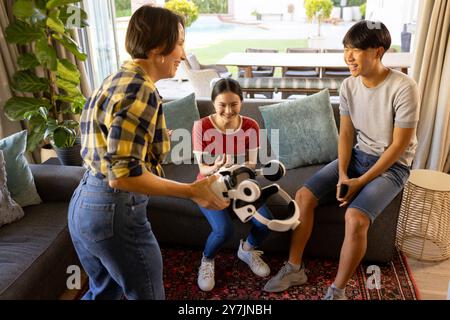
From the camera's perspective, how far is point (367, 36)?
1668 millimetres

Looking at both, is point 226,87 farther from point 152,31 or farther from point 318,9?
point 318,9

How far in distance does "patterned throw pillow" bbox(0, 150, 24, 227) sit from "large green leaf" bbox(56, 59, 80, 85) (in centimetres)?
89

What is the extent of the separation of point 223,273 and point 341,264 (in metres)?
0.59

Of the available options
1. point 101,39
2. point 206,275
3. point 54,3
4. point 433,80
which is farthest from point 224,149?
point 101,39

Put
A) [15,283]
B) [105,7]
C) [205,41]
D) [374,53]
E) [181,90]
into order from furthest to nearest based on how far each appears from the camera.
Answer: [205,41] < [181,90] < [105,7] < [374,53] < [15,283]

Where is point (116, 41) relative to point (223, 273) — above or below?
above

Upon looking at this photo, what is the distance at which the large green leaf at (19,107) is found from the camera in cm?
246

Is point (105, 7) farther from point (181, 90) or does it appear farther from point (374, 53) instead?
point (374, 53)

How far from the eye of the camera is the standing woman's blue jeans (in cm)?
103

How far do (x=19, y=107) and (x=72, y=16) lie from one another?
669 mm

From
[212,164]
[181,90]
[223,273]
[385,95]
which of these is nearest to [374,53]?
[385,95]

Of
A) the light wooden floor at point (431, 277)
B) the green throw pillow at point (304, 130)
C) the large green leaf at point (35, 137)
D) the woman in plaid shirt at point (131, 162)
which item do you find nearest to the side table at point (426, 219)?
the light wooden floor at point (431, 277)

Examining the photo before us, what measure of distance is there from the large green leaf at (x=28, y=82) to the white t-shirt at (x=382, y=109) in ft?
6.18

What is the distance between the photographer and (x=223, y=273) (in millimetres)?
1984
